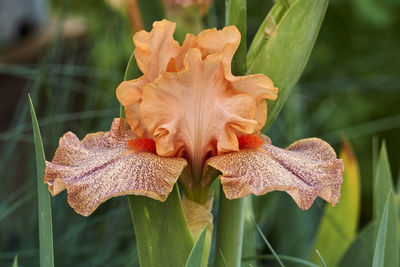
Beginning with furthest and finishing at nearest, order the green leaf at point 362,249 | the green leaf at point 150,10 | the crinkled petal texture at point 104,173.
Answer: the green leaf at point 150,10
the green leaf at point 362,249
the crinkled petal texture at point 104,173

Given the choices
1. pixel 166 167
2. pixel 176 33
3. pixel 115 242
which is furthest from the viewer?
pixel 176 33

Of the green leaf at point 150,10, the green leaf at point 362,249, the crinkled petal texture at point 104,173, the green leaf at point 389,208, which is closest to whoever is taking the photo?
the crinkled petal texture at point 104,173

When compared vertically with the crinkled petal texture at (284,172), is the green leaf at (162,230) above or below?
below

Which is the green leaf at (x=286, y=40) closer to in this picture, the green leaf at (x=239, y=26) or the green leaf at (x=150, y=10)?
the green leaf at (x=239, y=26)

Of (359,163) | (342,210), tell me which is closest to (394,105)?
(359,163)

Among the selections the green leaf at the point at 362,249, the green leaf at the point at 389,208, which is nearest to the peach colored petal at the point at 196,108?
the green leaf at the point at 389,208

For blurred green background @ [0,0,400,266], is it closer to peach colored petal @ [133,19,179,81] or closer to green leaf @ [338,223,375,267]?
green leaf @ [338,223,375,267]

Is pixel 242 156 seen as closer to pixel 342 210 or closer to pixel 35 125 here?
pixel 35 125

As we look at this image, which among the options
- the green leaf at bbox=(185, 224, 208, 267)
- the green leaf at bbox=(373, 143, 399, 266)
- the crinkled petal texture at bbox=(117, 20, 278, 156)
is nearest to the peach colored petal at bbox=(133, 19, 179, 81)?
the crinkled petal texture at bbox=(117, 20, 278, 156)

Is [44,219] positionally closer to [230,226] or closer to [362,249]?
[230,226]
